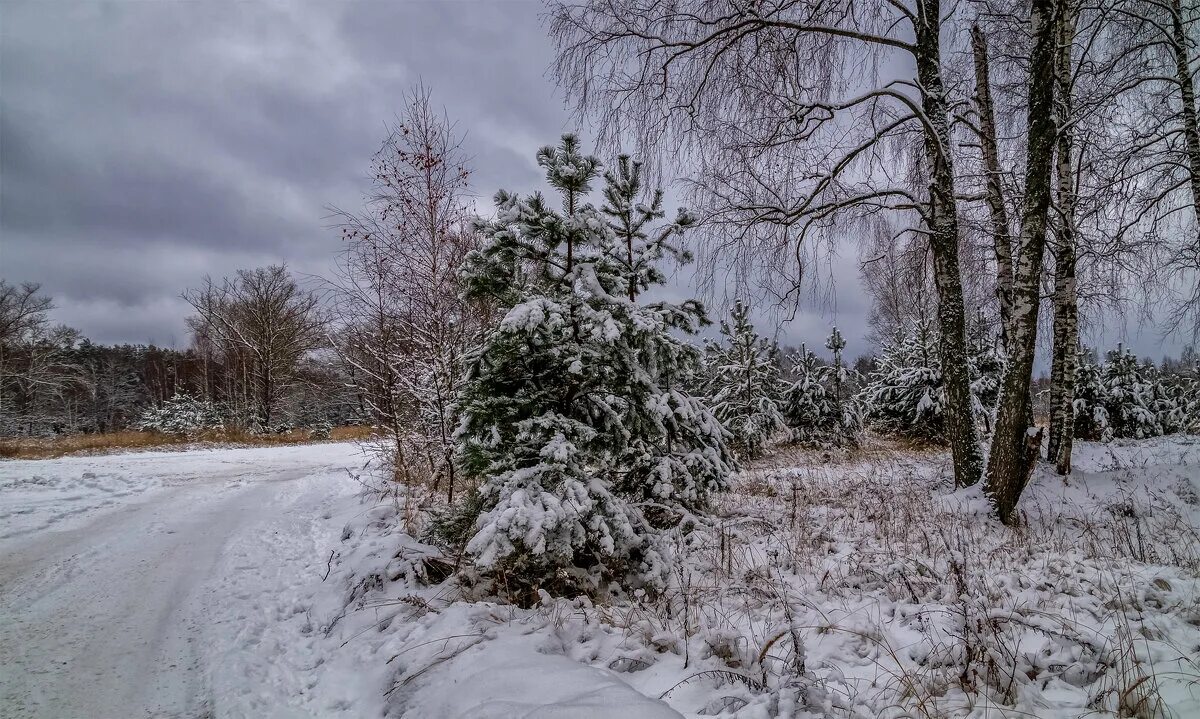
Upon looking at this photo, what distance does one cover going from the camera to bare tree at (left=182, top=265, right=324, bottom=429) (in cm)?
2559

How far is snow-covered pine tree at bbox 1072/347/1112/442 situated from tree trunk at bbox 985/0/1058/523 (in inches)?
366

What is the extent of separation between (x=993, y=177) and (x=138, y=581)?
10740 millimetres

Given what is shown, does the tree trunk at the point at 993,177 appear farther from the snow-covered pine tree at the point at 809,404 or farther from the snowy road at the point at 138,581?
the snowy road at the point at 138,581

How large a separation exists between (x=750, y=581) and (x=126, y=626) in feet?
14.9

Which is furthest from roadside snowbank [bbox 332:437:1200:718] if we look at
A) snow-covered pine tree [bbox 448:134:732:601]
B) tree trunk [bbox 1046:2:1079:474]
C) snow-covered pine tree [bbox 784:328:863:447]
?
snow-covered pine tree [bbox 784:328:863:447]

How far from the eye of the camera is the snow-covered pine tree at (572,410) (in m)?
3.31

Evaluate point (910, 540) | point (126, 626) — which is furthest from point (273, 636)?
point (910, 540)

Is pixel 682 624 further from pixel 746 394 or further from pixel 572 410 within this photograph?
pixel 746 394

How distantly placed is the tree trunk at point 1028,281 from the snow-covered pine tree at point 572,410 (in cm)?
307

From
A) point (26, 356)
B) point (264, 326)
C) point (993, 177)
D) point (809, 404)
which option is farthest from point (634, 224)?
point (26, 356)

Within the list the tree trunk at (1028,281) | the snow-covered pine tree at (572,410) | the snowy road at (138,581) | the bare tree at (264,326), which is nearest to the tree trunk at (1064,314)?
the tree trunk at (1028,281)

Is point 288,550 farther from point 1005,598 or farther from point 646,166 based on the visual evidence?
point 1005,598

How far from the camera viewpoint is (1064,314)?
21.0 ft

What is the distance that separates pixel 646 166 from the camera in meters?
4.77
